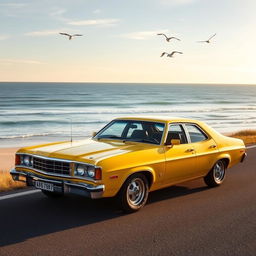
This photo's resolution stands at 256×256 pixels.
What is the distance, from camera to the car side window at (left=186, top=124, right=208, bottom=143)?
862cm

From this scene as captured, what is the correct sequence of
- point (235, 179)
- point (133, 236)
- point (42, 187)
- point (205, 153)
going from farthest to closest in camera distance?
point (235, 179)
point (205, 153)
point (42, 187)
point (133, 236)

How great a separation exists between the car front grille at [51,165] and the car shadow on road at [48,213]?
0.67 m

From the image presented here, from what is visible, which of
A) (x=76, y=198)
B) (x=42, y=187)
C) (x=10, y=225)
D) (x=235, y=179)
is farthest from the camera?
(x=235, y=179)

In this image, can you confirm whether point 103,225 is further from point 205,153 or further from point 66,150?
point 205,153

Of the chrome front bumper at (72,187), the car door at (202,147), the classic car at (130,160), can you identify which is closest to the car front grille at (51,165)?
the classic car at (130,160)

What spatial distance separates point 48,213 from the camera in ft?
22.9

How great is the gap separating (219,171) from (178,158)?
1.72 m

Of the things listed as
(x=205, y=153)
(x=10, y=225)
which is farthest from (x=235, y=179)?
(x=10, y=225)

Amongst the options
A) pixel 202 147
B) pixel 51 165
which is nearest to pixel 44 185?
pixel 51 165

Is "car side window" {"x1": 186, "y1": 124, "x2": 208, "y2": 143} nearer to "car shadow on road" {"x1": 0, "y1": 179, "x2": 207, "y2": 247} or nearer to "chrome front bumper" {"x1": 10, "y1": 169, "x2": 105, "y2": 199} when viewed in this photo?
"car shadow on road" {"x1": 0, "y1": 179, "x2": 207, "y2": 247}

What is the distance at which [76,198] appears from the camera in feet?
26.3

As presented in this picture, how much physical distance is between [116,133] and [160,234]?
295cm

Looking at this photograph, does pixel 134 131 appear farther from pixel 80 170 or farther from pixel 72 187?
pixel 72 187

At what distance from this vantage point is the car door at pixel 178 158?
25.3 feet
